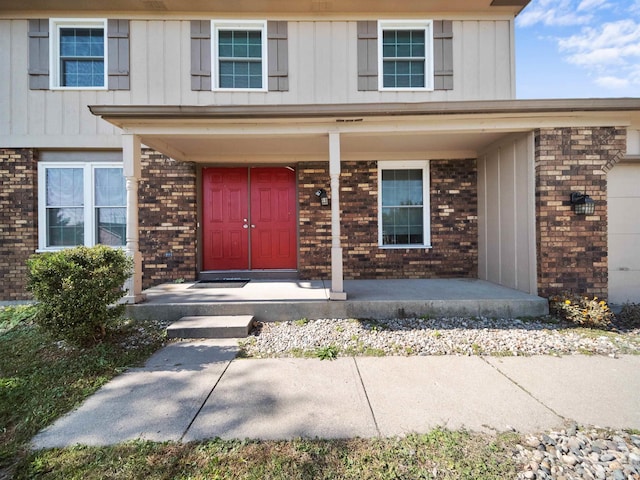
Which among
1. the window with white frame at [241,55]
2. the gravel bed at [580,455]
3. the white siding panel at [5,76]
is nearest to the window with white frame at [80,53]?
the white siding panel at [5,76]

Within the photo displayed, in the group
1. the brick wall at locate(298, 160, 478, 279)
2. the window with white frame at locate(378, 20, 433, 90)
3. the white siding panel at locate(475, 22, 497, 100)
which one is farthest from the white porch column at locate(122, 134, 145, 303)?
the white siding panel at locate(475, 22, 497, 100)

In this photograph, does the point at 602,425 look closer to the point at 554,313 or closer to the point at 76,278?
the point at 554,313

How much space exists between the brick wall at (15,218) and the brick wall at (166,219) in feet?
6.70

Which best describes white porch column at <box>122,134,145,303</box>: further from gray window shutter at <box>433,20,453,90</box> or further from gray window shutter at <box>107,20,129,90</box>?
gray window shutter at <box>433,20,453,90</box>

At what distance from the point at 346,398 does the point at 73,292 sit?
10.5 ft

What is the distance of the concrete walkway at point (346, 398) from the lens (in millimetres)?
2311

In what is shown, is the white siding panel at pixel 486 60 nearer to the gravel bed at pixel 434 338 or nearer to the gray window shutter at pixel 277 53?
the gray window shutter at pixel 277 53

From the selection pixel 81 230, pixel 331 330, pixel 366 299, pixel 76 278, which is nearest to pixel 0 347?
pixel 76 278

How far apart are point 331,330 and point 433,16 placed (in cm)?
653

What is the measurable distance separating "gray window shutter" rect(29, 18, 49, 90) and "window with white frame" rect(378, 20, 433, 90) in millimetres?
6572

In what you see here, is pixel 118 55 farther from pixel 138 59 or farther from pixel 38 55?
pixel 38 55

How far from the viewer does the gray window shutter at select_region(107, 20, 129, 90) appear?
6.34 metres

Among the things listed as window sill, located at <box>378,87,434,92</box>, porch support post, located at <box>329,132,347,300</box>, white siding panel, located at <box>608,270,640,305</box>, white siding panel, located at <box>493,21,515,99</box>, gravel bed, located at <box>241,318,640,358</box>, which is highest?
white siding panel, located at <box>493,21,515,99</box>

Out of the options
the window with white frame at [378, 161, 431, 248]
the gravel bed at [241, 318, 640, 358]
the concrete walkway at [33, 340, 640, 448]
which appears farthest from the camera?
the window with white frame at [378, 161, 431, 248]
